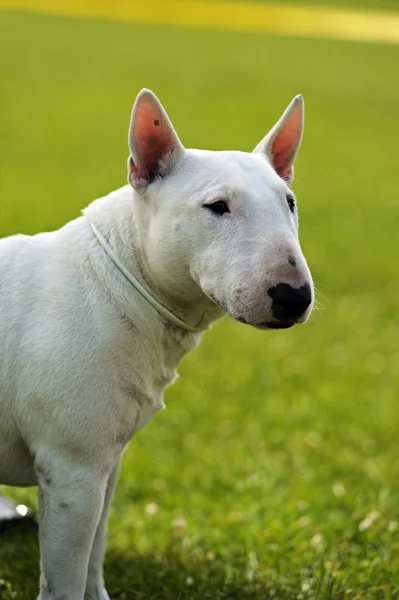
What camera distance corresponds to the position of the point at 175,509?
5438mm

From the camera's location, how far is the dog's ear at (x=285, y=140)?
11.6 feet

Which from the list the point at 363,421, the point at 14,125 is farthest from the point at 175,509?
the point at 14,125

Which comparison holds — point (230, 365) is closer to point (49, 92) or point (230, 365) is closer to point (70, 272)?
point (70, 272)

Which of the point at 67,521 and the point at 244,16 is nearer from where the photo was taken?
the point at 67,521

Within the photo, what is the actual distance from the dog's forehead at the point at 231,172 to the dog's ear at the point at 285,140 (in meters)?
0.32

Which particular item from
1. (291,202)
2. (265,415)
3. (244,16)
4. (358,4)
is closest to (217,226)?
(291,202)

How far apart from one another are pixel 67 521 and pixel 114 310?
2.51 ft

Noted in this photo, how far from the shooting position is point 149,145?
3.23 metres

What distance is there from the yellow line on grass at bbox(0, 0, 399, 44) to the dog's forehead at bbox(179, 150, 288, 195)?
39.5 meters

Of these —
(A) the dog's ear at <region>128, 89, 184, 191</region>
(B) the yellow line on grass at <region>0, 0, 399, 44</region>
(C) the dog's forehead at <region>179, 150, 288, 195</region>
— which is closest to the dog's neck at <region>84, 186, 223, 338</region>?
(A) the dog's ear at <region>128, 89, 184, 191</region>

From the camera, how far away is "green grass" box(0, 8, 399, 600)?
174 inches

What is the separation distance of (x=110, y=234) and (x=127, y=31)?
37543mm

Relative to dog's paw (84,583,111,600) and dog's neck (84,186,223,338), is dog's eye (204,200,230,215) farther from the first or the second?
dog's paw (84,583,111,600)

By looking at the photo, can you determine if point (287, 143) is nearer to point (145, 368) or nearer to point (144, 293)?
point (144, 293)
